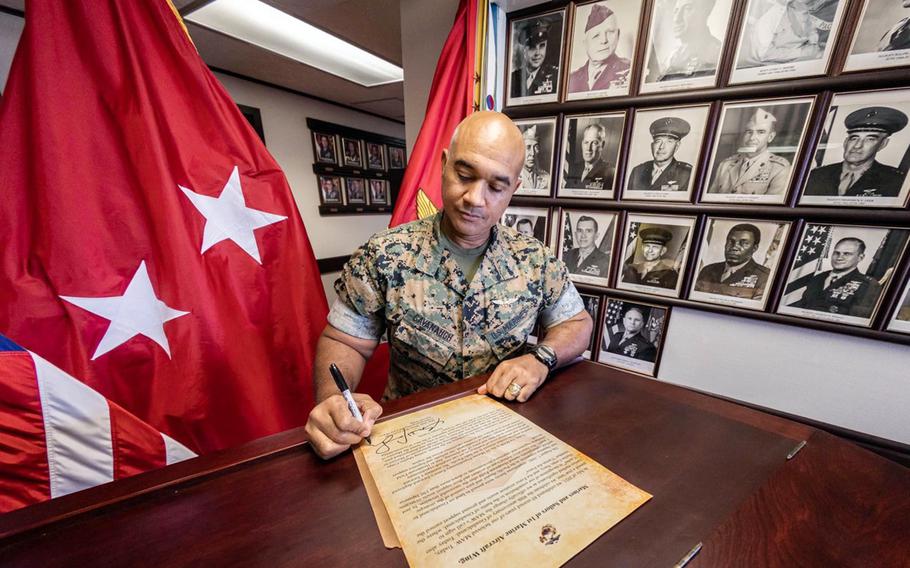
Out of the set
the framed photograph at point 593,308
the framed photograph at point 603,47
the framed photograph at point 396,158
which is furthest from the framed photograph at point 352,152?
the framed photograph at point 593,308

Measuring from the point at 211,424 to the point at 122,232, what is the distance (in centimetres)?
62

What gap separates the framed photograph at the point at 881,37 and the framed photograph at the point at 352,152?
3998mm

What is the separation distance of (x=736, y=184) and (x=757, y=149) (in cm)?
13

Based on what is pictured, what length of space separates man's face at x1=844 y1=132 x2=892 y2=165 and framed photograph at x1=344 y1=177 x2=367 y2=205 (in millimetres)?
4030

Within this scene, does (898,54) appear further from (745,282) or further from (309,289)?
(309,289)

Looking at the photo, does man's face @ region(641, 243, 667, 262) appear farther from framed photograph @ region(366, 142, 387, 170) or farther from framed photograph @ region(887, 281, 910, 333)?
framed photograph @ region(366, 142, 387, 170)

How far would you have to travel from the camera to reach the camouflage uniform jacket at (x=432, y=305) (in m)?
0.99

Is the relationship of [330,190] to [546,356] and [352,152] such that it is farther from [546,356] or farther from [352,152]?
[546,356]

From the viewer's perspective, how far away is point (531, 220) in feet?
5.53

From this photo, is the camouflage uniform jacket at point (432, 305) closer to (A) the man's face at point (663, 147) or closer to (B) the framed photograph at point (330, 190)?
(A) the man's face at point (663, 147)

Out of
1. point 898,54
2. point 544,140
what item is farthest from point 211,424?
point 898,54

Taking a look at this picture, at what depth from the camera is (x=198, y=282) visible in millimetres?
984

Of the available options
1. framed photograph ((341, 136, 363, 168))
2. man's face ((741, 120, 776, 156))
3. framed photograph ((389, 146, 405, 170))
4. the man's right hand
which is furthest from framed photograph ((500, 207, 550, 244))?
framed photograph ((389, 146, 405, 170))

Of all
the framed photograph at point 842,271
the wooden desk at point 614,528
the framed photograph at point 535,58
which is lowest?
the wooden desk at point 614,528
